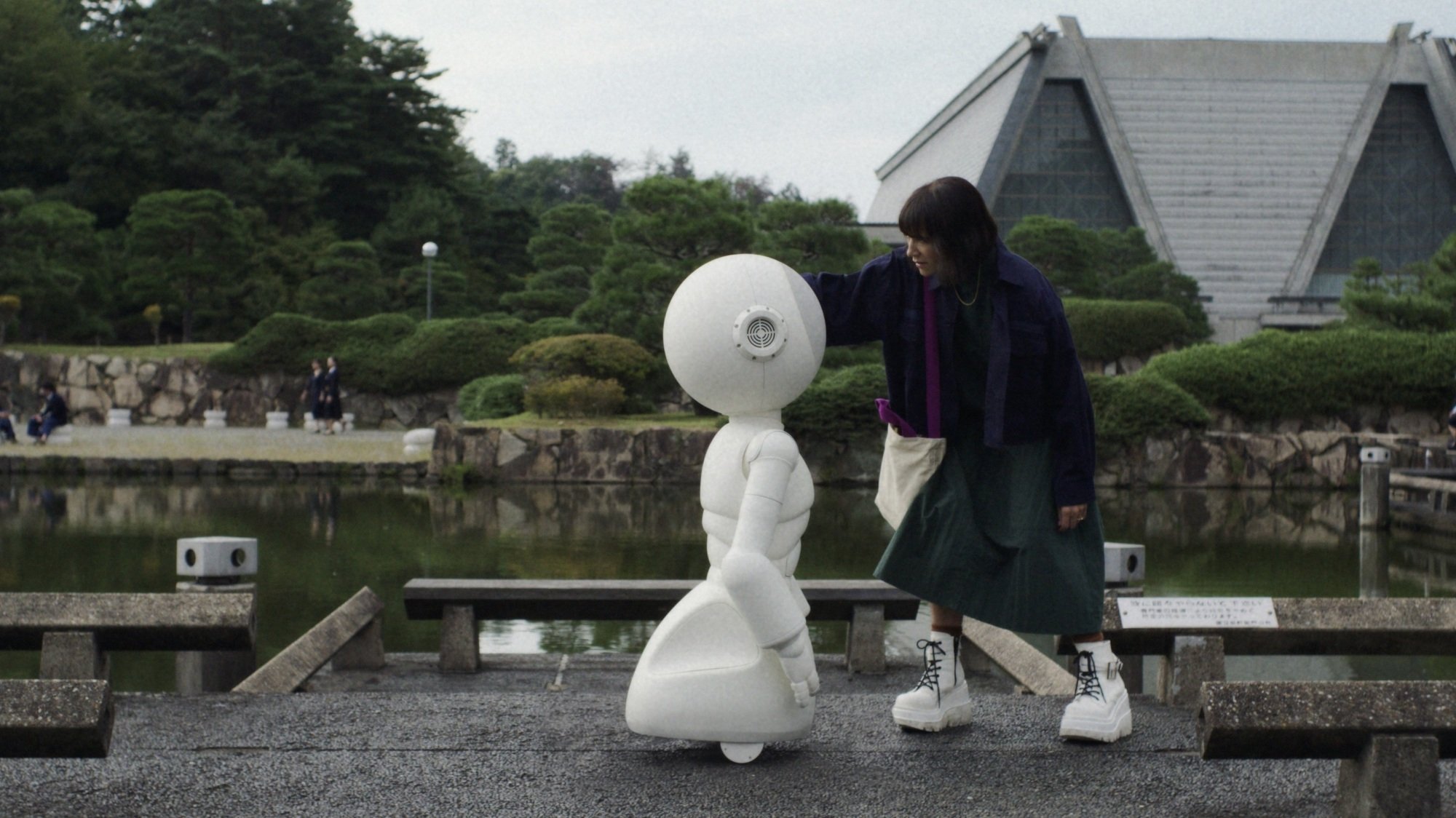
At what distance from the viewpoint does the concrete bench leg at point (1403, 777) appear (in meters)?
2.43

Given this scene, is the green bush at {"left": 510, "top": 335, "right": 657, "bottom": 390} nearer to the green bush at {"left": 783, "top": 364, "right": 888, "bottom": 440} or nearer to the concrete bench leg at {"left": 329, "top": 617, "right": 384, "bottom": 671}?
the green bush at {"left": 783, "top": 364, "right": 888, "bottom": 440}

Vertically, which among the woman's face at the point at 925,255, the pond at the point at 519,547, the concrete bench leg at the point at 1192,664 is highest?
the woman's face at the point at 925,255

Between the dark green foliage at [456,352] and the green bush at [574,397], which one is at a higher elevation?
the dark green foliage at [456,352]

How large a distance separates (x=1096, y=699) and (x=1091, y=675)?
0.20 ft

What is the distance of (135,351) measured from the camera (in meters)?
23.7

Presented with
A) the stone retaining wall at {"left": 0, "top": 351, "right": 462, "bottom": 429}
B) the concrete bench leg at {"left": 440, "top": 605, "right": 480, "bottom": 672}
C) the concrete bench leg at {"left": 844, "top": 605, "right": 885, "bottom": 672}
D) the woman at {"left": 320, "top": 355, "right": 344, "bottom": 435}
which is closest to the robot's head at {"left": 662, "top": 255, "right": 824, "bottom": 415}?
the concrete bench leg at {"left": 844, "top": 605, "right": 885, "bottom": 672}

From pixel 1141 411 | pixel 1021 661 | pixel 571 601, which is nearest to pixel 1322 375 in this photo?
pixel 1141 411

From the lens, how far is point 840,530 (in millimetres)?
11406

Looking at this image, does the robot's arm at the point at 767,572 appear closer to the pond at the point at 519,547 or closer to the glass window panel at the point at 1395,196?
the pond at the point at 519,547

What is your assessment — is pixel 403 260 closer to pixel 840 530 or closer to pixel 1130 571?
pixel 840 530

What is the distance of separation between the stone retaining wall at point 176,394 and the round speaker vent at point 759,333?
20.4m

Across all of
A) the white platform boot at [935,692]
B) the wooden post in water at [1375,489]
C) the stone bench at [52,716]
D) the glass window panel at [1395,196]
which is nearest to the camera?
the stone bench at [52,716]

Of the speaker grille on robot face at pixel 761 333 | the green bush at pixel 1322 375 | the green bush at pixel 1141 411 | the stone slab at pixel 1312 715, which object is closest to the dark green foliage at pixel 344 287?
the green bush at pixel 1141 411

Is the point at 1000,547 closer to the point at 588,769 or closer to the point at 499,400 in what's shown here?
the point at 588,769
